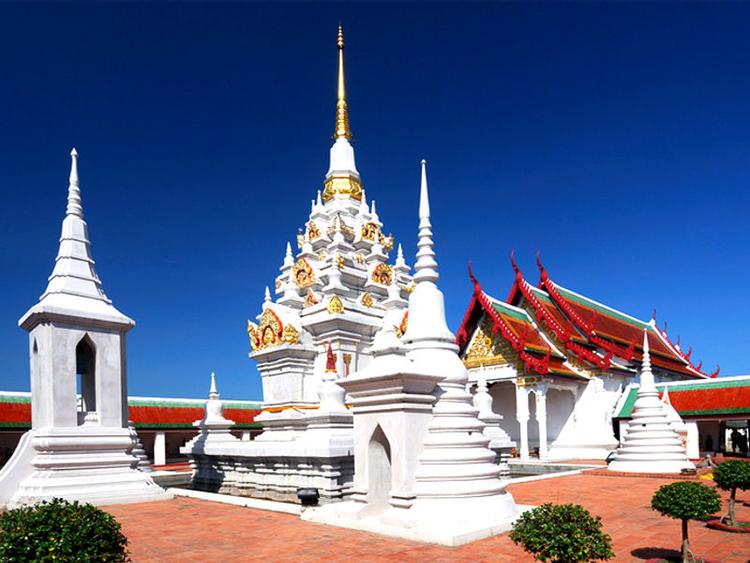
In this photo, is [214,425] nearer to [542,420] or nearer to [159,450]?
[159,450]

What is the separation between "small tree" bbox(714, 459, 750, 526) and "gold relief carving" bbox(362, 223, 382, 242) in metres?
18.0

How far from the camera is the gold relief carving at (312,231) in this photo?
25.3 meters

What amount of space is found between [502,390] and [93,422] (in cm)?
2202

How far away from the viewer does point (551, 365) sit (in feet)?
85.7

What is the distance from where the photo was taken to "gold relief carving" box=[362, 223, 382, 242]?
999 inches

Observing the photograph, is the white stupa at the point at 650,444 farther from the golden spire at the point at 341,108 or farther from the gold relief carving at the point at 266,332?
the golden spire at the point at 341,108

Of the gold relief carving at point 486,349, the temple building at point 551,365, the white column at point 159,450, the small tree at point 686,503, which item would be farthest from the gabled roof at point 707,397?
the white column at point 159,450

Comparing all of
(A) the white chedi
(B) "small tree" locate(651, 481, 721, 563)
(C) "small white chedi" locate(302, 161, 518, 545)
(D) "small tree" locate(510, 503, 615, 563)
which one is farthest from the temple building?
(D) "small tree" locate(510, 503, 615, 563)

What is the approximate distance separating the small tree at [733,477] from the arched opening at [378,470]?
451 centimetres

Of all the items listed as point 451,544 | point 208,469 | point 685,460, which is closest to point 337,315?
point 208,469

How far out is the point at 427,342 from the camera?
9336mm

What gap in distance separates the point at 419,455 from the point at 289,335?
554 inches

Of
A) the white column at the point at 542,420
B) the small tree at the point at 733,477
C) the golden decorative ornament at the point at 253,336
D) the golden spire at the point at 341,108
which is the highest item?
the golden spire at the point at 341,108

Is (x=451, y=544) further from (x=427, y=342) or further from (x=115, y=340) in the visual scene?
(x=115, y=340)
